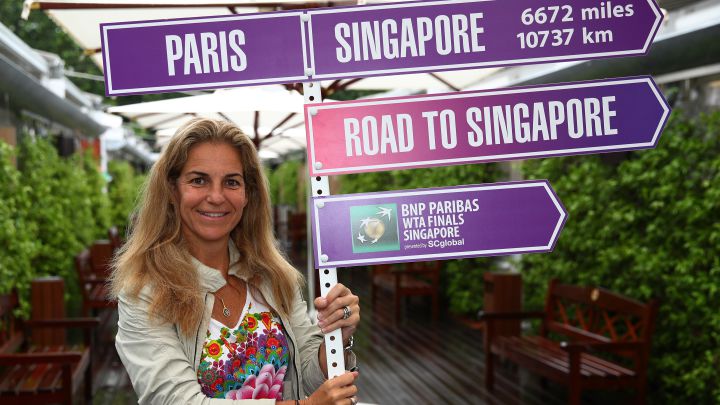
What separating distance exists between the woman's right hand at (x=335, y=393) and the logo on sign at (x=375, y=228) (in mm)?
318

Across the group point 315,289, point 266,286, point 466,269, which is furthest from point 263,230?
point 466,269

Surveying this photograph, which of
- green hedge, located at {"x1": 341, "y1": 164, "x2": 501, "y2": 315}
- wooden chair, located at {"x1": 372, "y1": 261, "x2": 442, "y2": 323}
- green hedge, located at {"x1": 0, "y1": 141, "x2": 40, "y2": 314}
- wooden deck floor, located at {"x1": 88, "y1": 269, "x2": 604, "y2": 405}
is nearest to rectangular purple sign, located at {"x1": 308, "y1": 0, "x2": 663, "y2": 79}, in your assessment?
green hedge, located at {"x1": 0, "y1": 141, "x2": 40, "y2": 314}

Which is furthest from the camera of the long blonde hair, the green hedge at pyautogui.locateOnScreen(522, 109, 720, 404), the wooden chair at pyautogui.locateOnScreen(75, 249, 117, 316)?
the wooden chair at pyautogui.locateOnScreen(75, 249, 117, 316)

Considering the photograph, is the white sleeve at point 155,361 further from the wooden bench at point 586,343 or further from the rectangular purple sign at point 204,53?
the wooden bench at point 586,343

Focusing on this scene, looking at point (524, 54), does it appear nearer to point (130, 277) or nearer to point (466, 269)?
point (130, 277)

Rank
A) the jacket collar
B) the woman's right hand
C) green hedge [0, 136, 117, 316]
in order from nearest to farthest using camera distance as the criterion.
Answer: the woman's right hand
the jacket collar
green hedge [0, 136, 117, 316]

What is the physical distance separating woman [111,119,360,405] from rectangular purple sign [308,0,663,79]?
42 centimetres

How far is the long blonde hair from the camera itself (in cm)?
195

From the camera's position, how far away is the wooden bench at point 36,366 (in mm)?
4770

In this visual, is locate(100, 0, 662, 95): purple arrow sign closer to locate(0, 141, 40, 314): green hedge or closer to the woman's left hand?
the woman's left hand

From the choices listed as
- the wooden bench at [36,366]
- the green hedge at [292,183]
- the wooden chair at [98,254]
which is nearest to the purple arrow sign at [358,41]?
the wooden bench at [36,366]

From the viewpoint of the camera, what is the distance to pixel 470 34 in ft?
6.40

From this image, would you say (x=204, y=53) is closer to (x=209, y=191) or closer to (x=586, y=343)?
(x=209, y=191)

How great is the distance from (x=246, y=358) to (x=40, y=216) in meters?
6.72
